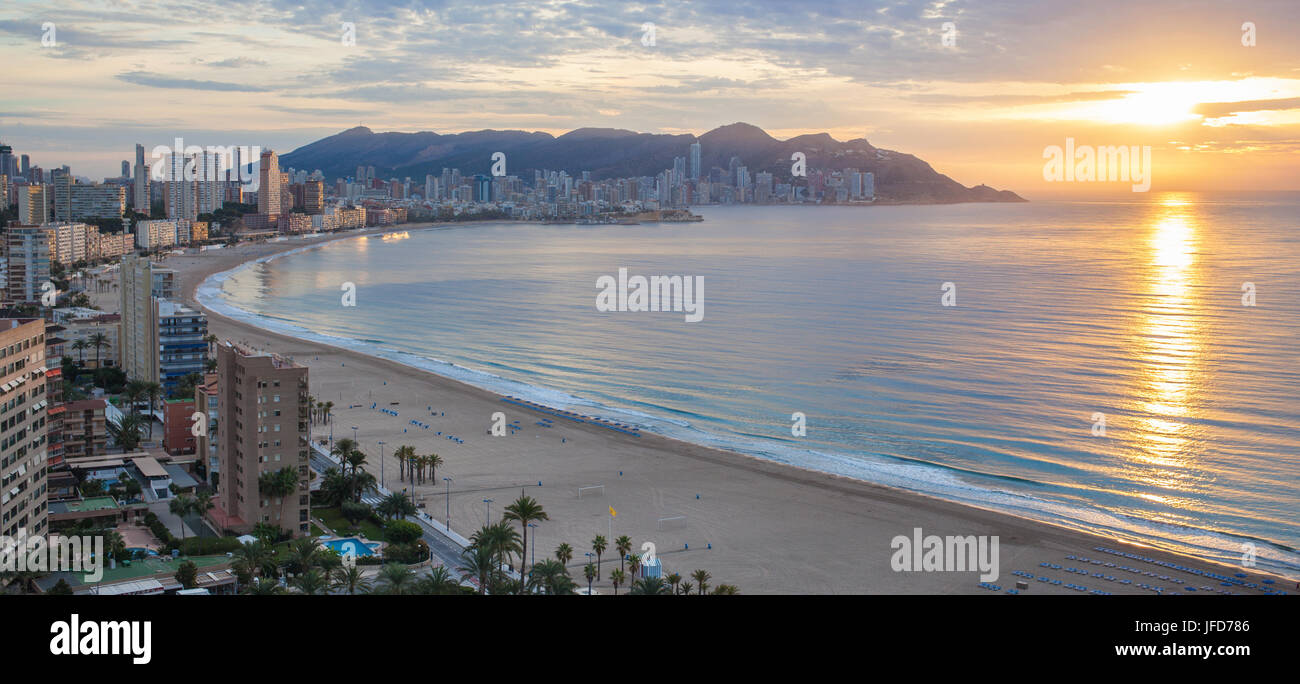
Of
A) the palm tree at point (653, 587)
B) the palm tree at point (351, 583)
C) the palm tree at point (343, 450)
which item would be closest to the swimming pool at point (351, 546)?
the palm tree at point (351, 583)

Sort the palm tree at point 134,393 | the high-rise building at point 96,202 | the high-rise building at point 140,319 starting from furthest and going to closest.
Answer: the high-rise building at point 96,202 < the high-rise building at point 140,319 < the palm tree at point 134,393

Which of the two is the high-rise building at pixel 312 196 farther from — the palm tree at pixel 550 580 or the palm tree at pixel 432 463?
the palm tree at pixel 550 580

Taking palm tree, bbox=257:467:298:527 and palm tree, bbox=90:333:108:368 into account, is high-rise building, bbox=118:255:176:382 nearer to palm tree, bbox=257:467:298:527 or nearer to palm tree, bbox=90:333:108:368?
palm tree, bbox=90:333:108:368

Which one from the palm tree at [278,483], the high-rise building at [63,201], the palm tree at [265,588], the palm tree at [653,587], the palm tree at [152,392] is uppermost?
the high-rise building at [63,201]

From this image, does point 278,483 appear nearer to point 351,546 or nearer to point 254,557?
point 351,546

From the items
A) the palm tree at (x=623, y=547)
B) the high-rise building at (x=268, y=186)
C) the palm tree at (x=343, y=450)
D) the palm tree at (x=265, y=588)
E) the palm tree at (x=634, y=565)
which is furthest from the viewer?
the high-rise building at (x=268, y=186)
